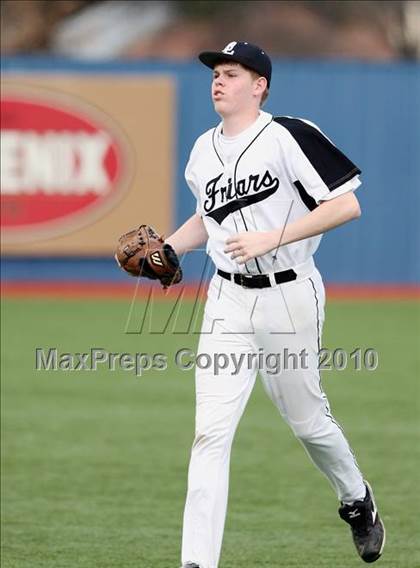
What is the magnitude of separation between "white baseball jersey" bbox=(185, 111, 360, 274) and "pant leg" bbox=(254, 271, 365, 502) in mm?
152

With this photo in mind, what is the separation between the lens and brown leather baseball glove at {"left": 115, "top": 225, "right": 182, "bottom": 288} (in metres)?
5.93

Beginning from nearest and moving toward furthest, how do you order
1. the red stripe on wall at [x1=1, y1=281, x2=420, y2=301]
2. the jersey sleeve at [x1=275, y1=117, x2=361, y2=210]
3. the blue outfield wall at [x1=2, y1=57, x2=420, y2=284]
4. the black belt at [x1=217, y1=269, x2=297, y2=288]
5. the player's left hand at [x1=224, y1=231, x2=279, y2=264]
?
1. the player's left hand at [x1=224, y1=231, x2=279, y2=264]
2. the jersey sleeve at [x1=275, y1=117, x2=361, y2=210]
3. the black belt at [x1=217, y1=269, x2=297, y2=288]
4. the red stripe on wall at [x1=1, y1=281, x2=420, y2=301]
5. the blue outfield wall at [x1=2, y1=57, x2=420, y2=284]

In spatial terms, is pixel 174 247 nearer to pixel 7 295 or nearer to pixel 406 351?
pixel 406 351

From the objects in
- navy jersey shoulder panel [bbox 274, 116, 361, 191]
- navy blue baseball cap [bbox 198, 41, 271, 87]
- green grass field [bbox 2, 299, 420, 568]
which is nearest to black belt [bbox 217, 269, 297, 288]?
navy jersey shoulder panel [bbox 274, 116, 361, 191]

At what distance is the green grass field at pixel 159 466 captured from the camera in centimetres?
646

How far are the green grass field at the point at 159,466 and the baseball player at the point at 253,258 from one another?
776mm

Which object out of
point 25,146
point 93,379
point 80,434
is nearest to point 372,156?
point 25,146

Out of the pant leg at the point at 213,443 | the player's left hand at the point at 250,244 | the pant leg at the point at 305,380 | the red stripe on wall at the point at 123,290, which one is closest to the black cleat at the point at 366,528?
the pant leg at the point at 305,380

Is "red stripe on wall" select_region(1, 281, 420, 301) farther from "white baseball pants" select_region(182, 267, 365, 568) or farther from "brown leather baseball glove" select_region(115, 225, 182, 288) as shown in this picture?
"white baseball pants" select_region(182, 267, 365, 568)

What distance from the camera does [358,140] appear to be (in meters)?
19.2

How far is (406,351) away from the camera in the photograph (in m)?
13.5

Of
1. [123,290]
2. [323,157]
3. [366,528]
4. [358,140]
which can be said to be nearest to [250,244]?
[323,157]

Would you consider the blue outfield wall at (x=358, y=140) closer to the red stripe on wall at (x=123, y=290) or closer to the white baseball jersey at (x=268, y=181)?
the red stripe on wall at (x=123, y=290)

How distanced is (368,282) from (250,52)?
13806 mm
